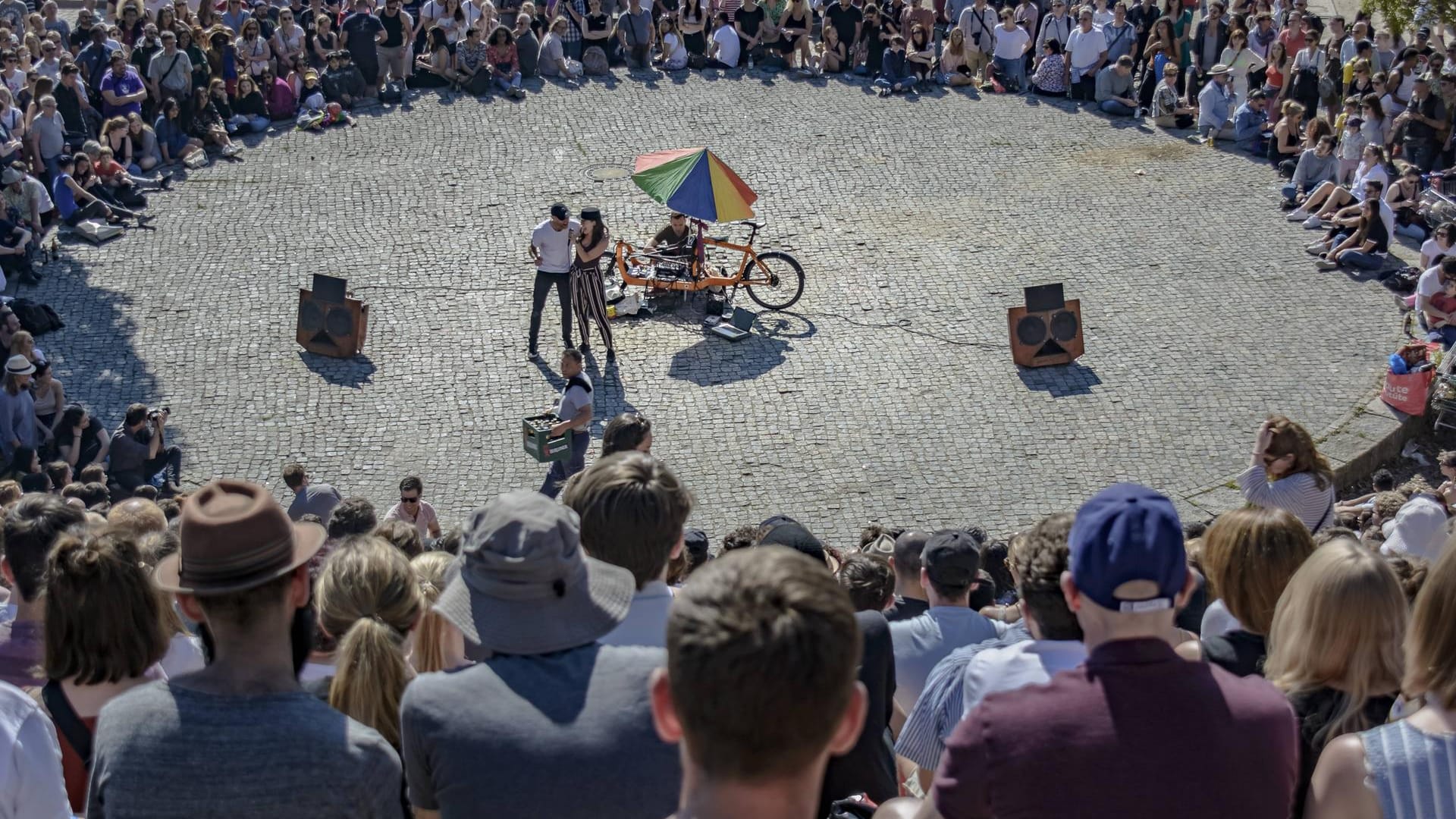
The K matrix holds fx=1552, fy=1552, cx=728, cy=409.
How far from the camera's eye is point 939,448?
1220cm

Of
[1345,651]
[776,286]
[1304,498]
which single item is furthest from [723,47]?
[1345,651]

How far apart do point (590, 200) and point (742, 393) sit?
4634 mm

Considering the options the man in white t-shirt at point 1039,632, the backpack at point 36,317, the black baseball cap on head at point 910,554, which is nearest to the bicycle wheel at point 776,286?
the backpack at point 36,317

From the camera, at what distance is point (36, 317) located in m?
13.5

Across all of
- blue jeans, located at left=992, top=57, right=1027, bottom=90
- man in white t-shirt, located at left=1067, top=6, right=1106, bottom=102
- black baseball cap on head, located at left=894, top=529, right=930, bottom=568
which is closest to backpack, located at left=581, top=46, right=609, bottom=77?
blue jeans, located at left=992, top=57, right=1027, bottom=90

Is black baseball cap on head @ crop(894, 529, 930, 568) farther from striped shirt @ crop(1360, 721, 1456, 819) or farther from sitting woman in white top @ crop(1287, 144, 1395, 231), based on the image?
sitting woman in white top @ crop(1287, 144, 1395, 231)

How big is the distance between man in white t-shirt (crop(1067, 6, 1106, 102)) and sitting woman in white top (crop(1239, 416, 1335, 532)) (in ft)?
41.3

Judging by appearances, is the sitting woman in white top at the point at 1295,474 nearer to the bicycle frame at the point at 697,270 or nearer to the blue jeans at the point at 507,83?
the bicycle frame at the point at 697,270

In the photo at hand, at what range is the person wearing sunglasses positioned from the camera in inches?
398

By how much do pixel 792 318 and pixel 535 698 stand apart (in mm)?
11077

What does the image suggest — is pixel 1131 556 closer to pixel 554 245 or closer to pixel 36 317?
pixel 554 245

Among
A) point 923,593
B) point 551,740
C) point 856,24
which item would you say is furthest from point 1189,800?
point 856,24

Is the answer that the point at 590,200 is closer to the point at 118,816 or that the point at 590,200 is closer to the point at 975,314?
the point at 975,314

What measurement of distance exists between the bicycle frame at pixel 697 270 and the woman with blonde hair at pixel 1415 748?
11.0m
